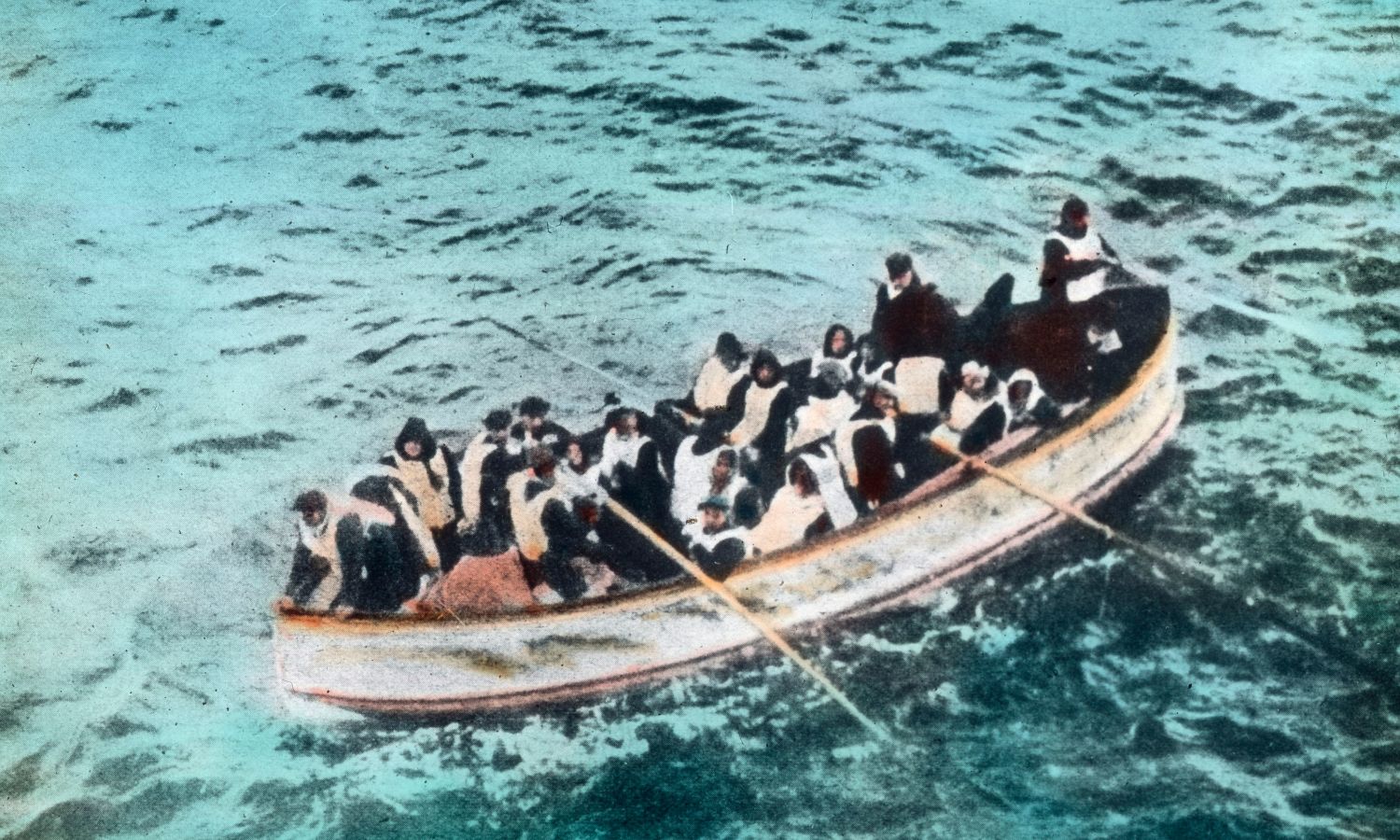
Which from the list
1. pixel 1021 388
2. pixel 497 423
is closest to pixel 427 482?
pixel 497 423

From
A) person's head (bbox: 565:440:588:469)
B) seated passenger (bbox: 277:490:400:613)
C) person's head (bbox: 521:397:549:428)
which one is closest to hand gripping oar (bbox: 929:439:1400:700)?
person's head (bbox: 565:440:588:469)

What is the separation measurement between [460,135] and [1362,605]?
2545 mm

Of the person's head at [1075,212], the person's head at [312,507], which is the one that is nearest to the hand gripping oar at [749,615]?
the person's head at [312,507]

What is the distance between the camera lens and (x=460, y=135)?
10.0ft

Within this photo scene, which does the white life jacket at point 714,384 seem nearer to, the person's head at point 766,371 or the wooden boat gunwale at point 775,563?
the person's head at point 766,371

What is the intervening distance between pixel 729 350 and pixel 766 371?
116mm

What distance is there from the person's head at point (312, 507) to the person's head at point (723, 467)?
993 millimetres

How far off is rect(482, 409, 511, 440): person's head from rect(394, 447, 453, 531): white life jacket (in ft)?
0.46

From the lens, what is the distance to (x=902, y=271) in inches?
113

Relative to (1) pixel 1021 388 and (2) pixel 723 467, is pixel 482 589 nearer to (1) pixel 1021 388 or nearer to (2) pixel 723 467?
(2) pixel 723 467

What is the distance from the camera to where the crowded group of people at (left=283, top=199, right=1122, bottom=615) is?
2.89 metres

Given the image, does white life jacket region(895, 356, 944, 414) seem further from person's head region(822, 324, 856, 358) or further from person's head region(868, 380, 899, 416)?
person's head region(822, 324, 856, 358)

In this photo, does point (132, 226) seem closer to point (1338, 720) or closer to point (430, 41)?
point (430, 41)

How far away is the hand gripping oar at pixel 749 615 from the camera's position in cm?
279
